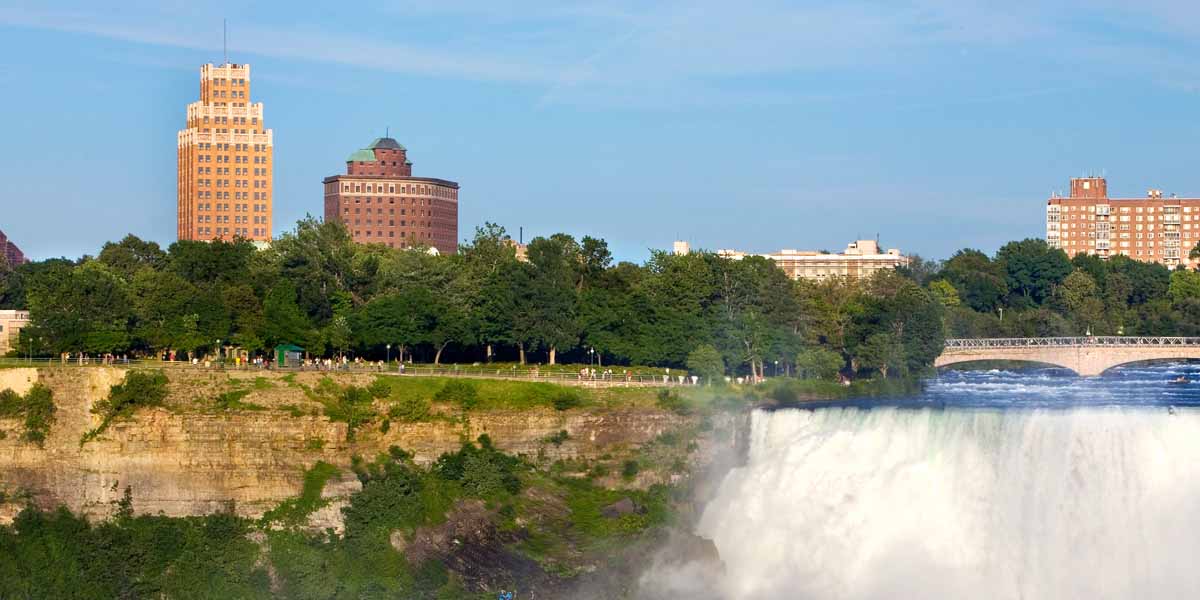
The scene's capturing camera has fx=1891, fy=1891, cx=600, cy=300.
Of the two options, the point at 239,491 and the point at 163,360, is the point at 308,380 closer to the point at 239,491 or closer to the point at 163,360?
the point at 239,491

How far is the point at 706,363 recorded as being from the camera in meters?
118

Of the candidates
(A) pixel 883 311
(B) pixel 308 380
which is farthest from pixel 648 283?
(B) pixel 308 380

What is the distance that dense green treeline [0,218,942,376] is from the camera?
116 meters

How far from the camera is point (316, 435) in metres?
96.9

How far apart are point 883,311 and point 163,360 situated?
53263 millimetres

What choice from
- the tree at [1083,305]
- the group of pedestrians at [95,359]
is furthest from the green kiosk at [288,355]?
the tree at [1083,305]

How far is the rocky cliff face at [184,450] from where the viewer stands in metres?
94.7

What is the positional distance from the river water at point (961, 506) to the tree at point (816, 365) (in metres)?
25.2

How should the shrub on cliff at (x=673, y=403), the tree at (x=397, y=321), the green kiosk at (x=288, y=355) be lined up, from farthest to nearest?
the tree at (x=397, y=321)
the green kiosk at (x=288, y=355)
the shrub on cliff at (x=673, y=403)

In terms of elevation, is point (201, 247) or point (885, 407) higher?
point (201, 247)

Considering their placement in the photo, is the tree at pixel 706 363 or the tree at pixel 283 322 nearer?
the tree at pixel 283 322

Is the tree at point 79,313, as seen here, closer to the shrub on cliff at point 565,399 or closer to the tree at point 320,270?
the tree at point 320,270

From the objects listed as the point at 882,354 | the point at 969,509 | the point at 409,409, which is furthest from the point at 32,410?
the point at 882,354

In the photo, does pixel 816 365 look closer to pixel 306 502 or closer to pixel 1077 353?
pixel 1077 353
